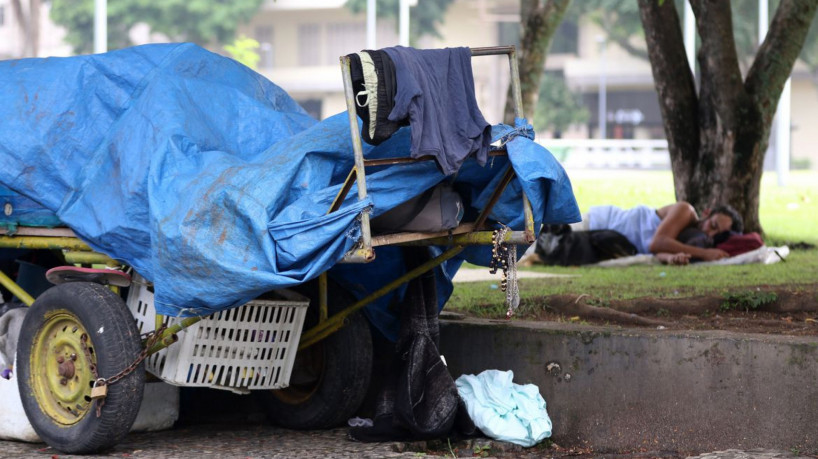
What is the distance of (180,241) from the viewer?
14.2 feet

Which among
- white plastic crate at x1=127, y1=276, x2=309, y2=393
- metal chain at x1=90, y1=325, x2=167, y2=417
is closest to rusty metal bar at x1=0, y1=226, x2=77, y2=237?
white plastic crate at x1=127, y1=276, x2=309, y2=393

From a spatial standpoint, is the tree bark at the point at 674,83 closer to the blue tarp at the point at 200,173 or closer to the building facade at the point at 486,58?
the blue tarp at the point at 200,173

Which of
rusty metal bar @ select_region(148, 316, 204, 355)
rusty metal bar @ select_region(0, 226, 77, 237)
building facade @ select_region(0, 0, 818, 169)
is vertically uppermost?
building facade @ select_region(0, 0, 818, 169)

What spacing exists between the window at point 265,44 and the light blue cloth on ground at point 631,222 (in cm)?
4400

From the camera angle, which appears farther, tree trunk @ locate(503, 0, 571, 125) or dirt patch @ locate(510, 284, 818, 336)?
tree trunk @ locate(503, 0, 571, 125)

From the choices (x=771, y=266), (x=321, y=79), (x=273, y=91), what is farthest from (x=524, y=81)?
(x=321, y=79)

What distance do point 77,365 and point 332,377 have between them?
1.16m

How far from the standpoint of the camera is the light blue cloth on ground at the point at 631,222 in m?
10.0

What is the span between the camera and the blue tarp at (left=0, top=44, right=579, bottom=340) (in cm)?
427

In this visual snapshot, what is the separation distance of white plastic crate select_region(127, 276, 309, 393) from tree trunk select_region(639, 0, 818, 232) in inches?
229

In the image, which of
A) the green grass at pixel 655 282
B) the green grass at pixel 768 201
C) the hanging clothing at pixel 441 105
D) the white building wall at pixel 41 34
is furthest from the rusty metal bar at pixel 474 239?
the white building wall at pixel 41 34

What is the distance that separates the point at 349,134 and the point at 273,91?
1.35 metres

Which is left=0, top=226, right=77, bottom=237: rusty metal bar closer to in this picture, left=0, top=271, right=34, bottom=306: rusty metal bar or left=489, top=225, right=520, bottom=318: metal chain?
left=0, top=271, right=34, bottom=306: rusty metal bar

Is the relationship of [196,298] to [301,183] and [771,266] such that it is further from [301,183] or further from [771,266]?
[771,266]
